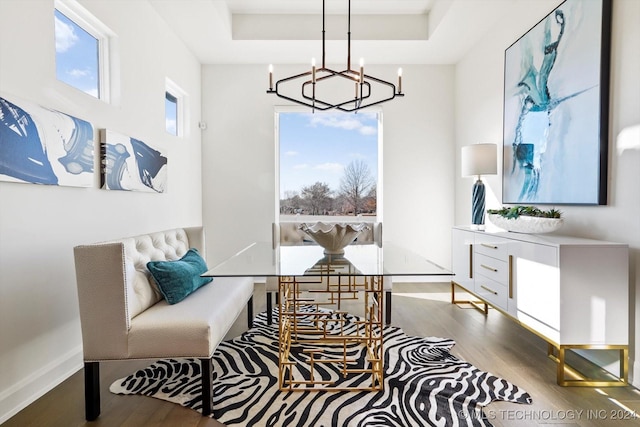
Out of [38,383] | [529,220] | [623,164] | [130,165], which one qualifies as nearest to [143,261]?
[38,383]

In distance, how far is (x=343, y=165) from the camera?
16.4ft

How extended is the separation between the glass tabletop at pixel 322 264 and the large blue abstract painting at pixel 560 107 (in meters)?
1.26

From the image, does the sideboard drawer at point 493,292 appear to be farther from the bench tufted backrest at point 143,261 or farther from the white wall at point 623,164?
the bench tufted backrest at point 143,261

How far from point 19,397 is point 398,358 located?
7.00ft

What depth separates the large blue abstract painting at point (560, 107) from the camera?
7.45ft

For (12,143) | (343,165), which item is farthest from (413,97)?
(12,143)

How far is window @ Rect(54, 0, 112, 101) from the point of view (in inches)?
91.2

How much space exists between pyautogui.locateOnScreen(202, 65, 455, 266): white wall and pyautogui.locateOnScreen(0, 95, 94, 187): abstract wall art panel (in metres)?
2.37

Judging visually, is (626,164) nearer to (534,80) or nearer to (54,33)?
(534,80)

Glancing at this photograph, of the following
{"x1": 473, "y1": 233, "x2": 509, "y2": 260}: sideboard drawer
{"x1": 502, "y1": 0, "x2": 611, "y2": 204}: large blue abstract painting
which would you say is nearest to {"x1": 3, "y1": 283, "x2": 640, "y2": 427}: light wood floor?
{"x1": 473, "y1": 233, "x2": 509, "y2": 260}: sideboard drawer

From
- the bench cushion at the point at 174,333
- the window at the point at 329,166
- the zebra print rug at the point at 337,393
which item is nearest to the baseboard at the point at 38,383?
the zebra print rug at the point at 337,393

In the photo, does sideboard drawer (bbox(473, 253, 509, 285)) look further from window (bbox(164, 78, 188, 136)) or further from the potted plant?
window (bbox(164, 78, 188, 136))

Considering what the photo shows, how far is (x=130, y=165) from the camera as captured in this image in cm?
290

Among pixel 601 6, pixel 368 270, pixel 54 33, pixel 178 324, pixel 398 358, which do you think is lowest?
pixel 398 358
